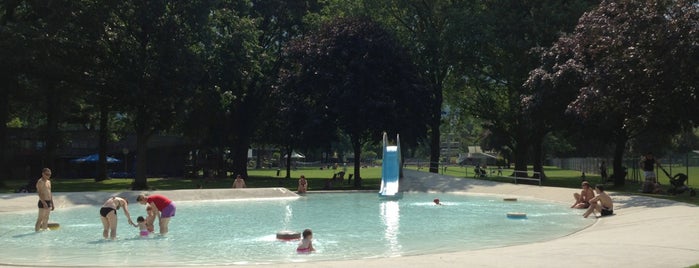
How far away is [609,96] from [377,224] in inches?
591

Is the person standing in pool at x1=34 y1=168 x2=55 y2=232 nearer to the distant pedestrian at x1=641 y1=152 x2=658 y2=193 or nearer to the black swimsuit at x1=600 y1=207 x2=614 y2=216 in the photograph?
the black swimsuit at x1=600 y1=207 x2=614 y2=216

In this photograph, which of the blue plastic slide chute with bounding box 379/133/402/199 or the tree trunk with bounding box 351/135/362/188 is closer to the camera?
the blue plastic slide chute with bounding box 379/133/402/199

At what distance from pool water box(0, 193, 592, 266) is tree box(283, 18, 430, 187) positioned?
40.5 feet

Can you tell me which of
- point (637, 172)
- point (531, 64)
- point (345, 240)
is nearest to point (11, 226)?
point (345, 240)

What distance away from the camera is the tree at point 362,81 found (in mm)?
43094

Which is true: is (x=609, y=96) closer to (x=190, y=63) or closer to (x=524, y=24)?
(x=524, y=24)

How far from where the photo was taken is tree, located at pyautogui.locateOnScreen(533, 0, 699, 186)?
2733 cm

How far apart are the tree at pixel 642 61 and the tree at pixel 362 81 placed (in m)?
13.2

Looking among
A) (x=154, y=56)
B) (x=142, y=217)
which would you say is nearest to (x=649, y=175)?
(x=142, y=217)

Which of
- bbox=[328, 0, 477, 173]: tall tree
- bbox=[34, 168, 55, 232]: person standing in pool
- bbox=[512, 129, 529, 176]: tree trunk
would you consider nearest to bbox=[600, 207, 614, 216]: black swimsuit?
bbox=[34, 168, 55, 232]: person standing in pool

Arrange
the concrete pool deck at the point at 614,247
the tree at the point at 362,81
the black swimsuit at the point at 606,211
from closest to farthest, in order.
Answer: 1. the concrete pool deck at the point at 614,247
2. the black swimsuit at the point at 606,211
3. the tree at the point at 362,81

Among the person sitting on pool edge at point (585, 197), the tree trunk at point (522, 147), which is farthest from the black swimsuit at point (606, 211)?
the tree trunk at point (522, 147)

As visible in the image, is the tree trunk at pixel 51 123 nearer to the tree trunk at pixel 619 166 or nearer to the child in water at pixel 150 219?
the child in water at pixel 150 219

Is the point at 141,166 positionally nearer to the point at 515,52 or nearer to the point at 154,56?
the point at 154,56
